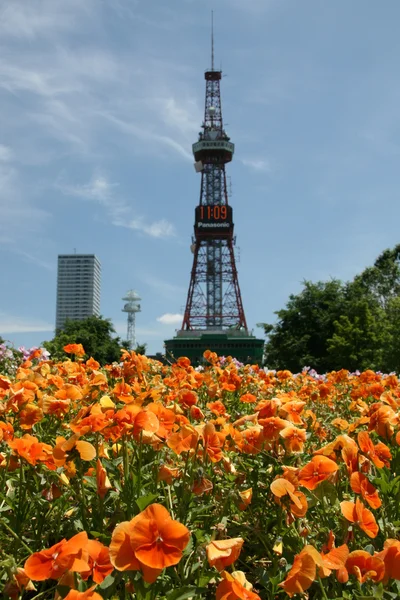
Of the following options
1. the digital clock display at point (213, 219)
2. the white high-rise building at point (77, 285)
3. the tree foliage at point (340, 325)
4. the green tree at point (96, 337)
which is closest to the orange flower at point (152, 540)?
the tree foliage at point (340, 325)

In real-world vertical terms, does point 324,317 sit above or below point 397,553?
above

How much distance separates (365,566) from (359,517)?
14 cm

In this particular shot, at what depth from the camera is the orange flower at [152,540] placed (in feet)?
3.42

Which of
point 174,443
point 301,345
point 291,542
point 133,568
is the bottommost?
point 291,542

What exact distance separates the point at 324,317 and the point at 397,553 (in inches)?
1360

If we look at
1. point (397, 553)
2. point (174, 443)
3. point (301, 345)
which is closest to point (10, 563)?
point (174, 443)

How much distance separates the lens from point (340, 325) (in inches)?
1113

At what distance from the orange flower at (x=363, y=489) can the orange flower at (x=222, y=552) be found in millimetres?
392

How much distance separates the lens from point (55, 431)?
8.54 feet

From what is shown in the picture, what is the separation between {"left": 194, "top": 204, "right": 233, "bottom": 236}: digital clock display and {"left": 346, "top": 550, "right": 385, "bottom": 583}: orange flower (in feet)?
233

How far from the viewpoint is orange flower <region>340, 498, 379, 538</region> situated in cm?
136

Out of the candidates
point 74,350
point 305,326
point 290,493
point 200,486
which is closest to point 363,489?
point 290,493

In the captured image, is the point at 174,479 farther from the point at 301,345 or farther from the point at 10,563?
the point at 301,345

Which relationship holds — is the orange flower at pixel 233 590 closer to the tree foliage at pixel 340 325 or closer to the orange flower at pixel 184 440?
the orange flower at pixel 184 440
